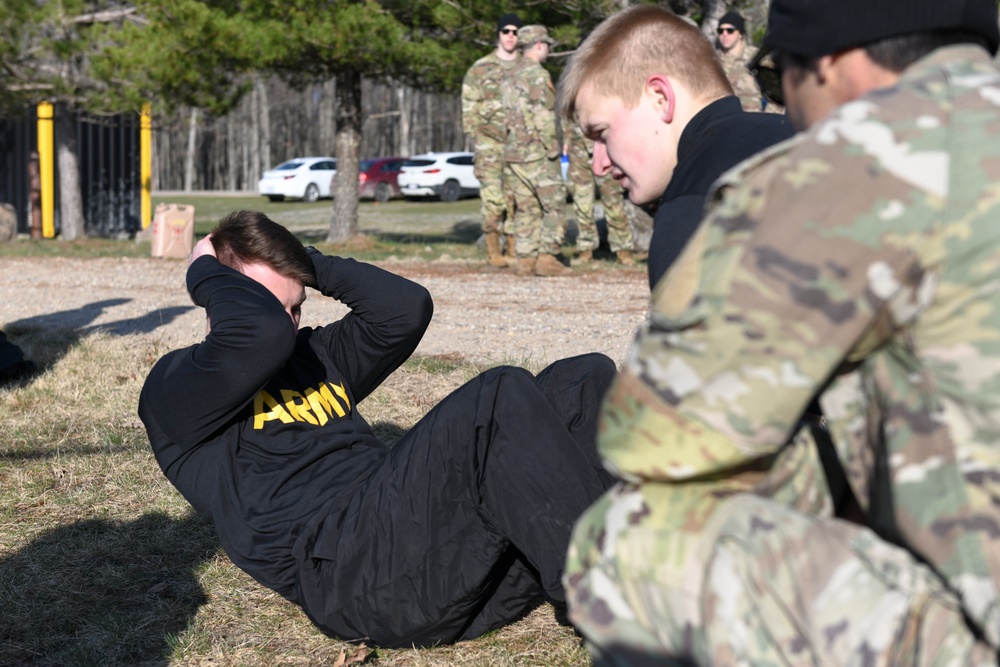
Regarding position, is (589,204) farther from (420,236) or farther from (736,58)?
(420,236)

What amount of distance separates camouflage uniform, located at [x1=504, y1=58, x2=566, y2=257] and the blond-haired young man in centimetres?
815

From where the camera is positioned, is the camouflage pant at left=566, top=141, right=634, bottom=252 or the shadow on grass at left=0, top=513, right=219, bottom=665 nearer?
the shadow on grass at left=0, top=513, right=219, bottom=665

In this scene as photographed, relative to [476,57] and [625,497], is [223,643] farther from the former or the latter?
[476,57]

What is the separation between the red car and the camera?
112ft

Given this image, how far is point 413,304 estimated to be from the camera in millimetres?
3328

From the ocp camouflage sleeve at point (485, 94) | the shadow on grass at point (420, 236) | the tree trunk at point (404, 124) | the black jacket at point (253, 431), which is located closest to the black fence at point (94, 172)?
the shadow on grass at point (420, 236)

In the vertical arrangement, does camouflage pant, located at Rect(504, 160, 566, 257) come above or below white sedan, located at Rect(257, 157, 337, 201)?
above

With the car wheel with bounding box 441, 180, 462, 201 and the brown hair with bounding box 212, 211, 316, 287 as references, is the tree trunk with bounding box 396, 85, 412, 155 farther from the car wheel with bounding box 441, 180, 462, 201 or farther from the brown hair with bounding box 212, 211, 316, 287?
the brown hair with bounding box 212, 211, 316, 287

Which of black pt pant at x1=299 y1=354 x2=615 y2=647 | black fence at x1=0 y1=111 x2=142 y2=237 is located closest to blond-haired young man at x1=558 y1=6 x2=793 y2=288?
black pt pant at x1=299 y1=354 x2=615 y2=647

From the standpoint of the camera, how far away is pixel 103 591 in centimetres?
326

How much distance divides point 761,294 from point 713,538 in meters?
0.33

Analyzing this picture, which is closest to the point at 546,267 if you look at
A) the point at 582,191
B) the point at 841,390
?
the point at 582,191

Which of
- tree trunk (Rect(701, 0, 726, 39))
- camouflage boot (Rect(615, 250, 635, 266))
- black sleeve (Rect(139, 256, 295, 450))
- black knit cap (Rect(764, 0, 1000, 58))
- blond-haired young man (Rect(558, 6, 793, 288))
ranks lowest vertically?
A: camouflage boot (Rect(615, 250, 635, 266))

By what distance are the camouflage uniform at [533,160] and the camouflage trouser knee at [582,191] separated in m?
1.04
